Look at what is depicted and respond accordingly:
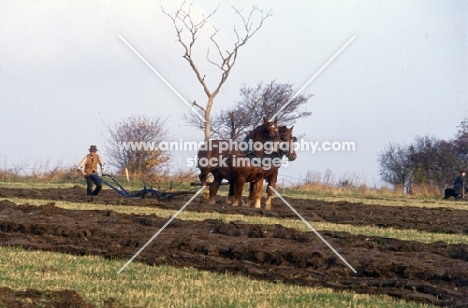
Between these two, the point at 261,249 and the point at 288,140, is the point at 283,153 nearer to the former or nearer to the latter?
the point at 288,140

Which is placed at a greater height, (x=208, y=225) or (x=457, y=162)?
(x=457, y=162)

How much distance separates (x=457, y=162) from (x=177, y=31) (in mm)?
27581

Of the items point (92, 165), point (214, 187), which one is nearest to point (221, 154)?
point (214, 187)

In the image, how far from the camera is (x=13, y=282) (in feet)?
30.6

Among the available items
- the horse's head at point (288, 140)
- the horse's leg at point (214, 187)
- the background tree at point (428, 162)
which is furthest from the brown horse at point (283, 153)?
the background tree at point (428, 162)

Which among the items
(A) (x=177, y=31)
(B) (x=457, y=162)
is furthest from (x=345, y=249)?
(B) (x=457, y=162)

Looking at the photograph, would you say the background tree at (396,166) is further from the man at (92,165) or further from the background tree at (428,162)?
the man at (92,165)

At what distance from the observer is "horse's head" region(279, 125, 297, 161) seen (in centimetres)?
2145

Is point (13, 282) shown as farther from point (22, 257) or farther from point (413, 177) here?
point (413, 177)

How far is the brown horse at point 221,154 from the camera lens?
21.9 m

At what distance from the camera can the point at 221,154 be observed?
A: 22891 millimetres

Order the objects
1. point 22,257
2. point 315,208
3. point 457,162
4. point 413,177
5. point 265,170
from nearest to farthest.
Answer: point 22,257, point 265,170, point 315,208, point 413,177, point 457,162

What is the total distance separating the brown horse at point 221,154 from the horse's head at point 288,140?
0.53ft

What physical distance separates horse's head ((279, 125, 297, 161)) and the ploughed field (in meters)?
4.30
